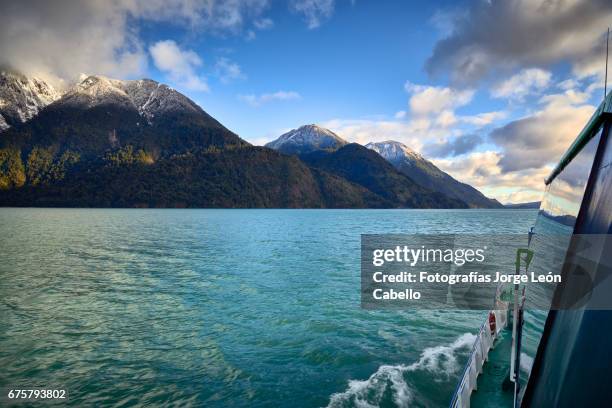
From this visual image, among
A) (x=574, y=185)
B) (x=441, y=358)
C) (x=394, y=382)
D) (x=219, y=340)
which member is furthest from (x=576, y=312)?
(x=219, y=340)

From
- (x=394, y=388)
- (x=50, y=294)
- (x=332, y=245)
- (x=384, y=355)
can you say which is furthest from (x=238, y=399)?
(x=332, y=245)

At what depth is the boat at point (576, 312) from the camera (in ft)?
17.5

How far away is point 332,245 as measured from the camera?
202 feet

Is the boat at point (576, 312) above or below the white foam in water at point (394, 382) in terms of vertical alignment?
above

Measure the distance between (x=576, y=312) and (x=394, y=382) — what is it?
9.49 metres

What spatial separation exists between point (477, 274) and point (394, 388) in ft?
95.2

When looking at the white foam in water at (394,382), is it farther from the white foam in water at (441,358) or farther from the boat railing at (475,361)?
the boat railing at (475,361)

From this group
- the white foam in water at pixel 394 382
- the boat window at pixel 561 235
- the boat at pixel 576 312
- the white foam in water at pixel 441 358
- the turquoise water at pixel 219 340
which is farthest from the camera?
the white foam in water at pixel 441 358

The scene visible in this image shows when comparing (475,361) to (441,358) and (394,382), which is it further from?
(441,358)

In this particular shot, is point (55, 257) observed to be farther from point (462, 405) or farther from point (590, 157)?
point (590, 157)

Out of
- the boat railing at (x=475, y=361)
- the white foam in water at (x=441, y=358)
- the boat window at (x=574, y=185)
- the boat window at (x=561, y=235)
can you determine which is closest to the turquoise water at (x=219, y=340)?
the white foam in water at (x=441, y=358)

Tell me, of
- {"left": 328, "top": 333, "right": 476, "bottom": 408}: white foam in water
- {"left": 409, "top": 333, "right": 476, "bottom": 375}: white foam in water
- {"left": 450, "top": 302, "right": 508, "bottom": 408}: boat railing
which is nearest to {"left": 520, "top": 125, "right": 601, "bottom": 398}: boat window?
A: {"left": 450, "top": 302, "right": 508, "bottom": 408}: boat railing

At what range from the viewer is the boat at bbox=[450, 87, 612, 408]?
5.33 meters

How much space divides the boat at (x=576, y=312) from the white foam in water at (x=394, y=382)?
265 centimetres
